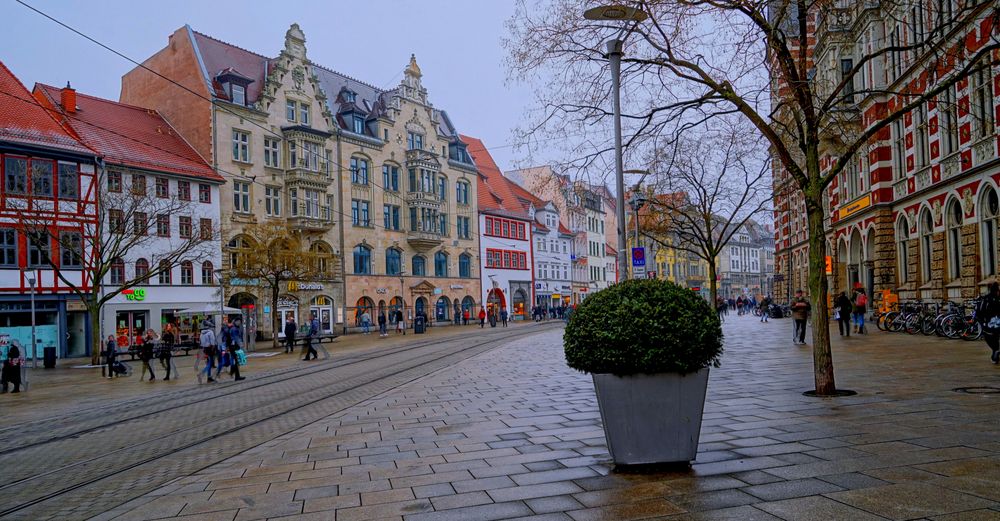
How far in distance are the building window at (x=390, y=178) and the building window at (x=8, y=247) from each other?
26.4 metres

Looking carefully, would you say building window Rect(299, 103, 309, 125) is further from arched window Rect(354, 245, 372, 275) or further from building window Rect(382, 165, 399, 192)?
arched window Rect(354, 245, 372, 275)

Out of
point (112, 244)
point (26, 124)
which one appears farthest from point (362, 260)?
point (26, 124)

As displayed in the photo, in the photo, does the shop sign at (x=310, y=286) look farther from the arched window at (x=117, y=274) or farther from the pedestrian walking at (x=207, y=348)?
Result: the pedestrian walking at (x=207, y=348)

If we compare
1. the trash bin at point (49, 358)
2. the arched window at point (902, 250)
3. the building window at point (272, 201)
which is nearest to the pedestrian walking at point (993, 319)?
the arched window at point (902, 250)

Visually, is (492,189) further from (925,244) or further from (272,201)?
(925,244)

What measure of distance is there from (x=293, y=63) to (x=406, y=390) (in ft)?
133

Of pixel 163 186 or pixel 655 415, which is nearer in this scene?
pixel 655 415

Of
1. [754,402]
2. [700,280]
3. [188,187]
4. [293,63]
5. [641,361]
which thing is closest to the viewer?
[641,361]

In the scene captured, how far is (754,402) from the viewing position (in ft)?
34.6

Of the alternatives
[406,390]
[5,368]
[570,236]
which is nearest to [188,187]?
[5,368]

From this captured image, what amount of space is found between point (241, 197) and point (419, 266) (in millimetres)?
18042

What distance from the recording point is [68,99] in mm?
40438

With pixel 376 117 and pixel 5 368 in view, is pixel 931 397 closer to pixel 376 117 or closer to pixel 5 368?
pixel 5 368

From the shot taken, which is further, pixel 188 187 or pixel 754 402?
pixel 188 187
